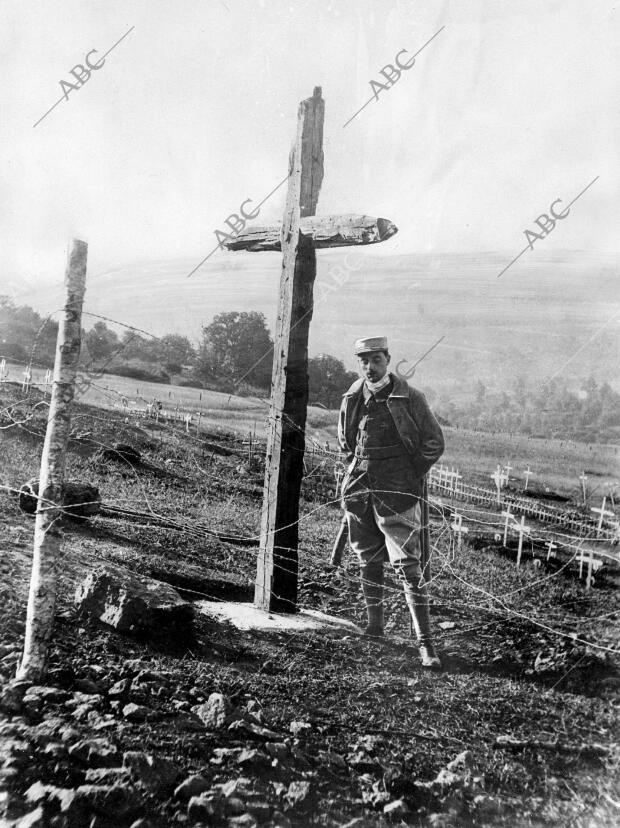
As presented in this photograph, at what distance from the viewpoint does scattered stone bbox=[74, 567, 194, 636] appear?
9.62ft

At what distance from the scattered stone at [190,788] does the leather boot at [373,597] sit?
1.15m

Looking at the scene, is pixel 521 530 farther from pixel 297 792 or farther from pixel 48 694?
pixel 48 694

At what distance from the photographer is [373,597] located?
3238 mm

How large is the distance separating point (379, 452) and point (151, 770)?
1934mm

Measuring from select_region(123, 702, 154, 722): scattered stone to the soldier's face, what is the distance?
2083mm

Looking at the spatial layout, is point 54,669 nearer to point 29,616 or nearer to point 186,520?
point 29,616

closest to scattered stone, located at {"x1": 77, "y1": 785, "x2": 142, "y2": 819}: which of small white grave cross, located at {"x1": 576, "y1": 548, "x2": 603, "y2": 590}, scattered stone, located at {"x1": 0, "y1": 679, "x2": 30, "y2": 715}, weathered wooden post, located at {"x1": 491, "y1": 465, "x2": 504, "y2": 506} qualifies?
scattered stone, located at {"x1": 0, "y1": 679, "x2": 30, "y2": 715}

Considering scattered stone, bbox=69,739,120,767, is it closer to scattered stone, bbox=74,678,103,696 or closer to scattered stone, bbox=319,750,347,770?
scattered stone, bbox=74,678,103,696

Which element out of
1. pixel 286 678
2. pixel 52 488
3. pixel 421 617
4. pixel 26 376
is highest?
pixel 26 376

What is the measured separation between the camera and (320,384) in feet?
11.4

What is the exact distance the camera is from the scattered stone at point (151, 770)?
2.40m

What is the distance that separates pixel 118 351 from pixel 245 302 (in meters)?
0.86

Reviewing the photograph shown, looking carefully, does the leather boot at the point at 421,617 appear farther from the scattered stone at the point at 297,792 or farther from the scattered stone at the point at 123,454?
the scattered stone at the point at 123,454

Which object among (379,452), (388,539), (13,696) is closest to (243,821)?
(13,696)
